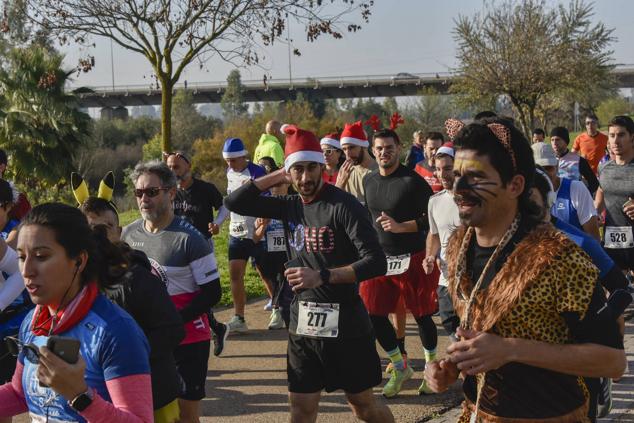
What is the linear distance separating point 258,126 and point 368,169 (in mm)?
35357

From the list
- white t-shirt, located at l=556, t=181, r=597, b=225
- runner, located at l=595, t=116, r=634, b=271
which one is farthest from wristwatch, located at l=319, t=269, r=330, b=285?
runner, located at l=595, t=116, r=634, b=271

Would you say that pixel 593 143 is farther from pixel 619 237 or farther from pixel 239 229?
pixel 239 229

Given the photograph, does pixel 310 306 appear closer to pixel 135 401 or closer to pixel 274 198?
pixel 274 198

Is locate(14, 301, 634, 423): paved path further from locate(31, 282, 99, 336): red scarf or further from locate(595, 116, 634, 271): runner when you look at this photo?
locate(31, 282, 99, 336): red scarf

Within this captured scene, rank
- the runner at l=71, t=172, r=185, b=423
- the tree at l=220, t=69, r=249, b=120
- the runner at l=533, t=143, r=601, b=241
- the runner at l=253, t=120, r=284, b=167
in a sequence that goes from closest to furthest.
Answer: the runner at l=71, t=172, r=185, b=423 → the runner at l=533, t=143, r=601, b=241 → the runner at l=253, t=120, r=284, b=167 → the tree at l=220, t=69, r=249, b=120

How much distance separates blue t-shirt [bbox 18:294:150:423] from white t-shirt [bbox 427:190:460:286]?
4068 millimetres

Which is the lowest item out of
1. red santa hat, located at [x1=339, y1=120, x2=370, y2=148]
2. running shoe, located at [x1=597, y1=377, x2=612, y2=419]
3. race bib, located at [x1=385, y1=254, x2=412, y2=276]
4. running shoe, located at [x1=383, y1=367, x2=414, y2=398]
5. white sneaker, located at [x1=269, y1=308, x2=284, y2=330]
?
white sneaker, located at [x1=269, y1=308, x2=284, y2=330]

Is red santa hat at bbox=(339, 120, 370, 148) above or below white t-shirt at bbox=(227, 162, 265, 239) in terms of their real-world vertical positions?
above

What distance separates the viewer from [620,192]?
8484mm

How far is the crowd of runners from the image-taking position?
263 centimetres

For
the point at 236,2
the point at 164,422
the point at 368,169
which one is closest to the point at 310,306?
the point at 164,422

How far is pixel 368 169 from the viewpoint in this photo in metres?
8.45

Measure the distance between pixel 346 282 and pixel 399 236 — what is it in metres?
2.57

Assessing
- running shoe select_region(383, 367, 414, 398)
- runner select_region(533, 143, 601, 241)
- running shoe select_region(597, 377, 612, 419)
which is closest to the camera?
running shoe select_region(597, 377, 612, 419)
